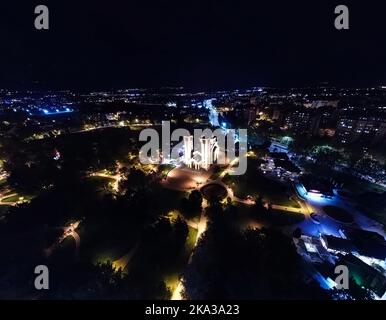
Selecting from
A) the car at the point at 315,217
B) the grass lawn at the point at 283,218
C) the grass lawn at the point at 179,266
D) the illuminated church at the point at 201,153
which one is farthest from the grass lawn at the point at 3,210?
the car at the point at 315,217

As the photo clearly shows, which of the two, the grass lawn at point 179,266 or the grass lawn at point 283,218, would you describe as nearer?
the grass lawn at point 179,266

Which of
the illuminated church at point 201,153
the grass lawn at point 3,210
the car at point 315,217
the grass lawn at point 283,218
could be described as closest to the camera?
the grass lawn at point 283,218

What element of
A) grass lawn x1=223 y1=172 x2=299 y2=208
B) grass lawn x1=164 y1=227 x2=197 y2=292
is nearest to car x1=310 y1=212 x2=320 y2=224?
grass lawn x1=223 y1=172 x2=299 y2=208

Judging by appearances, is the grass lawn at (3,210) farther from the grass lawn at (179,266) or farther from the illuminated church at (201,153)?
the illuminated church at (201,153)

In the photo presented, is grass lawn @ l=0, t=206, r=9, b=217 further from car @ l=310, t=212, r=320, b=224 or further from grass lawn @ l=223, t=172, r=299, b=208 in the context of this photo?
car @ l=310, t=212, r=320, b=224

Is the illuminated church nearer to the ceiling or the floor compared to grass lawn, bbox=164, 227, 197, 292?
nearer to the ceiling

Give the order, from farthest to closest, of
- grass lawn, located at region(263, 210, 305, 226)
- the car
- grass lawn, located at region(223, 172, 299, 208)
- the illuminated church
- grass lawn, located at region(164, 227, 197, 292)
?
the illuminated church < grass lawn, located at region(223, 172, 299, 208) < the car < grass lawn, located at region(263, 210, 305, 226) < grass lawn, located at region(164, 227, 197, 292)

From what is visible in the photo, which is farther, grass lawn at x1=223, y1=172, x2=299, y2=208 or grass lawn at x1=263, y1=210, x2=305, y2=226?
grass lawn at x1=223, y1=172, x2=299, y2=208

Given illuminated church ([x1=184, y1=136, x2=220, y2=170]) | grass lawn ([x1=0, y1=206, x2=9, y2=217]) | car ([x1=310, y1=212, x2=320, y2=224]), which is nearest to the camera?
car ([x1=310, y1=212, x2=320, y2=224])
